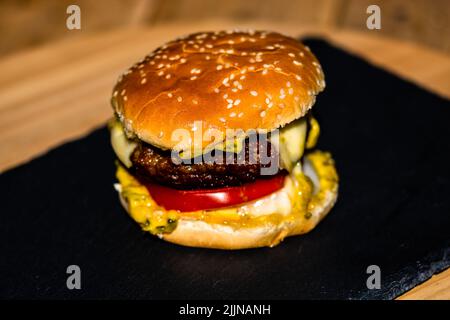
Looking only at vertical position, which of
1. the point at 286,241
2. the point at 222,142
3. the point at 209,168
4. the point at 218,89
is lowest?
the point at 286,241

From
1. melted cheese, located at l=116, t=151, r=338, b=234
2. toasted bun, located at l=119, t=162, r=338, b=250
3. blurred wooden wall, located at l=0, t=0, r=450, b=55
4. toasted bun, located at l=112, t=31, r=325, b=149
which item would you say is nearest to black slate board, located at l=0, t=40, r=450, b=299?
toasted bun, located at l=119, t=162, r=338, b=250

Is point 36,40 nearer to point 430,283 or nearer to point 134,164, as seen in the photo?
point 134,164

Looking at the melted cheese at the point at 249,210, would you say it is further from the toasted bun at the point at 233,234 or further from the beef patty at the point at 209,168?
the beef patty at the point at 209,168

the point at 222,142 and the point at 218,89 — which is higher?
the point at 218,89

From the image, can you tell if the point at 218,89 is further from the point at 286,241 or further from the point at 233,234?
the point at 286,241

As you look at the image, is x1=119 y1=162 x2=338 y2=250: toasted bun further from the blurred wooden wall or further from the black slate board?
the blurred wooden wall

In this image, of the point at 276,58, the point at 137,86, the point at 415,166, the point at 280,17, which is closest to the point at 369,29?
the point at 280,17

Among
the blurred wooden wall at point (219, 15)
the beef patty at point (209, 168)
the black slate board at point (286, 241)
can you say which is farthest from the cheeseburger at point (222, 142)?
the blurred wooden wall at point (219, 15)

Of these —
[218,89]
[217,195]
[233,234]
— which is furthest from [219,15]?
[233,234]
